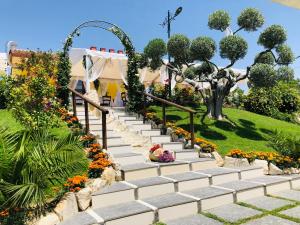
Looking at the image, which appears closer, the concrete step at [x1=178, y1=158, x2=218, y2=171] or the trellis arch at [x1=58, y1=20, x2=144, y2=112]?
the concrete step at [x1=178, y1=158, x2=218, y2=171]

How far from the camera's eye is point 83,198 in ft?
18.5

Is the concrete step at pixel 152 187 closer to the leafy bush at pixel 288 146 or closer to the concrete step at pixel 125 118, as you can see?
the leafy bush at pixel 288 146

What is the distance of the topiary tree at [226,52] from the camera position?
11.9 m

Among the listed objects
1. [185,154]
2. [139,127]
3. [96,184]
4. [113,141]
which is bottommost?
[96,184]

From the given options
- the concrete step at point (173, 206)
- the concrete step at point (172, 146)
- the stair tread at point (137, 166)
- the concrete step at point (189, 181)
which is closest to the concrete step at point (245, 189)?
the concrete step at point (189, 181)

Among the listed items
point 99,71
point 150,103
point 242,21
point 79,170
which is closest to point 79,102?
point 99,71

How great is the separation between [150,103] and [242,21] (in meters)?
5.46

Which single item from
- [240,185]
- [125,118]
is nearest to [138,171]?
[240,185]

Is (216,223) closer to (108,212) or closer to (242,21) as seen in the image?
(108,212)

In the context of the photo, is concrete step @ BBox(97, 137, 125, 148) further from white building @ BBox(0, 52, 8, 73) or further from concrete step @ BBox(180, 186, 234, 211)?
white building @ BBox(0, 52, 8, 73)

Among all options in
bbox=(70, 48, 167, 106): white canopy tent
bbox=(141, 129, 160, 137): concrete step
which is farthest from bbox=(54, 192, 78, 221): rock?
bbox=(70, 48, 167, 106): white canopy tent

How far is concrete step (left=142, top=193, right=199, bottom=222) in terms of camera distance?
5.60m

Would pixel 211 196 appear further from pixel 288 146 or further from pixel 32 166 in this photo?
pixel 288 146

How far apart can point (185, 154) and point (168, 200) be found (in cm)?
294
